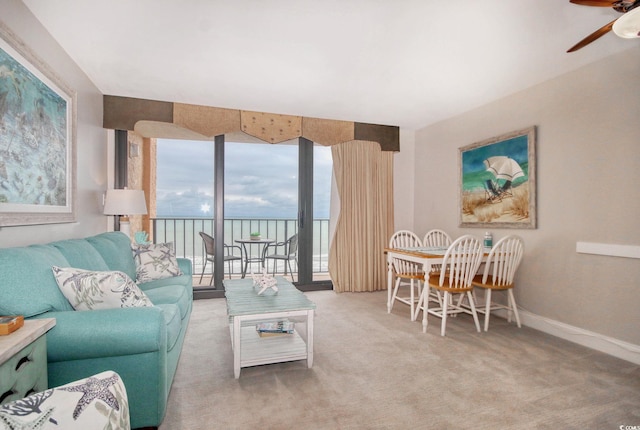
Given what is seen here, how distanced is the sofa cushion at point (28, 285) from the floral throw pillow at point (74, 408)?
2.96 feet

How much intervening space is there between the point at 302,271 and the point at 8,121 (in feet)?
11.4

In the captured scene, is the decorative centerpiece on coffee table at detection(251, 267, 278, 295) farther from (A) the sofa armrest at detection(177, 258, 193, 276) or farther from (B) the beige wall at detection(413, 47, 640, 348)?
(B) the beige wall at detection(413, 47, 640, 348)

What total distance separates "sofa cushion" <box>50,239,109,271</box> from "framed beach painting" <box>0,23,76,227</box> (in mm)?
271

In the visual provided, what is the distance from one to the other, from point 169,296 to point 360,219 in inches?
115

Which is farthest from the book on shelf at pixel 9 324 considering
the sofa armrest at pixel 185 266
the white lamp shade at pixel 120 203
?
the white lamp shade at pixel 120 203

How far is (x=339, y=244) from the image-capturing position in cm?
468

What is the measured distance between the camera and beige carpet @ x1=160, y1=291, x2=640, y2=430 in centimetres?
174

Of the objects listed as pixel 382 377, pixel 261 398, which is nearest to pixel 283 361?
pixel 261 398

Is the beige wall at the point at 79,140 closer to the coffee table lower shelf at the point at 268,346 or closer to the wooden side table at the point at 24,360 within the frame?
the wooden side table at the point at 24,360

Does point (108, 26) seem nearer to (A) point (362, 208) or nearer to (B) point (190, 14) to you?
(B) point (190, 14)

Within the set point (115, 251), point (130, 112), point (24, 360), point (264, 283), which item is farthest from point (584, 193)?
point (130, 112)

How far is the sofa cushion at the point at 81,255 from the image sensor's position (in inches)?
82.8

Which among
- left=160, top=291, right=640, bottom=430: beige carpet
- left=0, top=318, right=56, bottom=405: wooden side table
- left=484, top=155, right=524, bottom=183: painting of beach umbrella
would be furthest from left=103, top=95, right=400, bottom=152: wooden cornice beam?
left=0, top=318, right=56, bottom=405: wooden side table

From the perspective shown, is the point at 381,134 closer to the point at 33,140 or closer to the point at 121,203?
the point at 121,203
